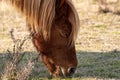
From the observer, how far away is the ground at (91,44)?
6526 millimetres

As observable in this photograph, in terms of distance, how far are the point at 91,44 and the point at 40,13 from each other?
4.37 meters

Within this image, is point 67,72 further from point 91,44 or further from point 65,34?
point 91,44

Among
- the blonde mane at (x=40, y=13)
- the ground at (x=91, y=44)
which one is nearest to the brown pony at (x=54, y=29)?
the blonde mane at (x=40, y=13)

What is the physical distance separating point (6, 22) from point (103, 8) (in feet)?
10.8

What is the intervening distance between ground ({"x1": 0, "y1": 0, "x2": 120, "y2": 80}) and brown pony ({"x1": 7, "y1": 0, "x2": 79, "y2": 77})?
259 millimetres

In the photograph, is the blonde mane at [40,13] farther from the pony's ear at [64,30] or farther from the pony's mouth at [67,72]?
the pony's mouth at [67,72]

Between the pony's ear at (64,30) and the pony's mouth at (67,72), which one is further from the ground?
the pony's ear at (64,30)

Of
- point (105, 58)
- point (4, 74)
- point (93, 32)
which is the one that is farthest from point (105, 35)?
point (4, 74)

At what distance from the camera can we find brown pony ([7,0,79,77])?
4605mm

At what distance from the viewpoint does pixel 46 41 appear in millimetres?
4859

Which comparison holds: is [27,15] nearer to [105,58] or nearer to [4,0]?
[4,0]

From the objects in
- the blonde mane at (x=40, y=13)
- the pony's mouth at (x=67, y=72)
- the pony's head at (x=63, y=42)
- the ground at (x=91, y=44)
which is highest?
the blonde mane at (x=40, y=13)

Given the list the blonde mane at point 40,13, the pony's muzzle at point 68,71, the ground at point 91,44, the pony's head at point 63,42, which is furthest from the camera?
the ground at point 91,44

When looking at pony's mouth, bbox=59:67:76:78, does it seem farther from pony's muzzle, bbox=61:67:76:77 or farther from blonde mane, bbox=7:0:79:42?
blonde mane, bbox=7:0:79:42
